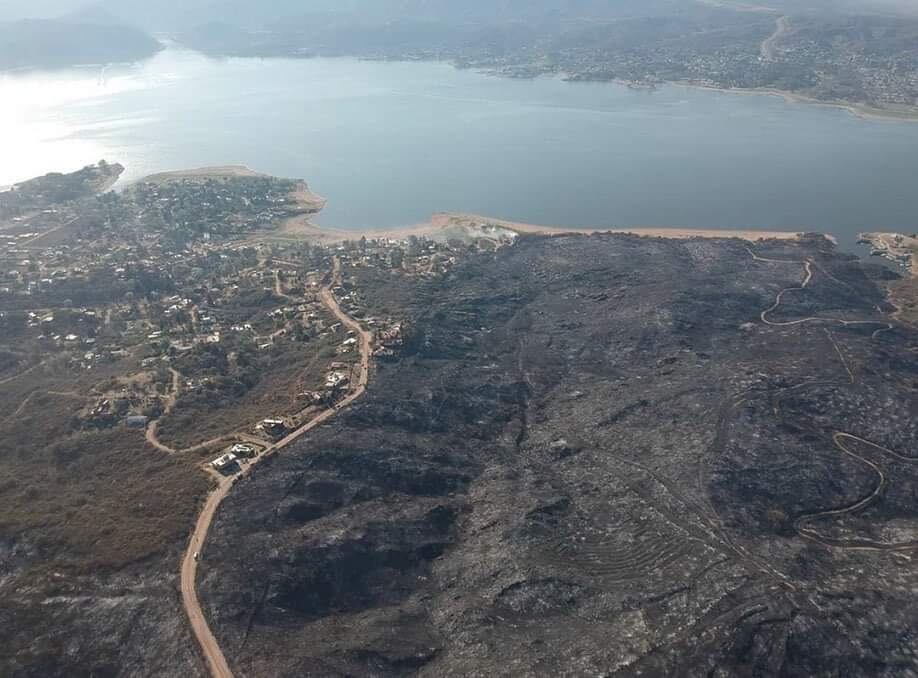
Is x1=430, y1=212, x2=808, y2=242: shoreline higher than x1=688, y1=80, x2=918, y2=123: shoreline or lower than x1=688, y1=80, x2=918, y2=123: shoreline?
lower

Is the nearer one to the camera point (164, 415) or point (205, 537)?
point (205, 537)

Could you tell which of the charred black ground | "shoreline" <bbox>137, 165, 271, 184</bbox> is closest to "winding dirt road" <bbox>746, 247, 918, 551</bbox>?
the charred black ground

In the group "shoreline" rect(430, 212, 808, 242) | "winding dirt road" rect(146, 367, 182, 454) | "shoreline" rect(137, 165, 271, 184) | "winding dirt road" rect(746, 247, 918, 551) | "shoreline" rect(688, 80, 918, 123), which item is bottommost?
"winding dirt road" rect(746, 247, 918, 551)

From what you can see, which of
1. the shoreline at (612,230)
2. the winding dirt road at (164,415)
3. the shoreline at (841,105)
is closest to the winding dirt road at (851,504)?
the shoreline at (612,230)

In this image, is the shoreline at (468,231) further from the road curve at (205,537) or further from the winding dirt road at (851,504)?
the road curve at (205,537)

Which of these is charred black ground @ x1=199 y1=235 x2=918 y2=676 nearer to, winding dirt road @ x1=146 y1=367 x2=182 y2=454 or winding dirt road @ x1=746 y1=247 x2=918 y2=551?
winding dirt road @ x1=746 y1=247 x2=918 y2=551

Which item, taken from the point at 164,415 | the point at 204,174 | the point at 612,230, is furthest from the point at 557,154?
the point at 164,415

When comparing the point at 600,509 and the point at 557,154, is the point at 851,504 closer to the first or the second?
the point at 600,509
